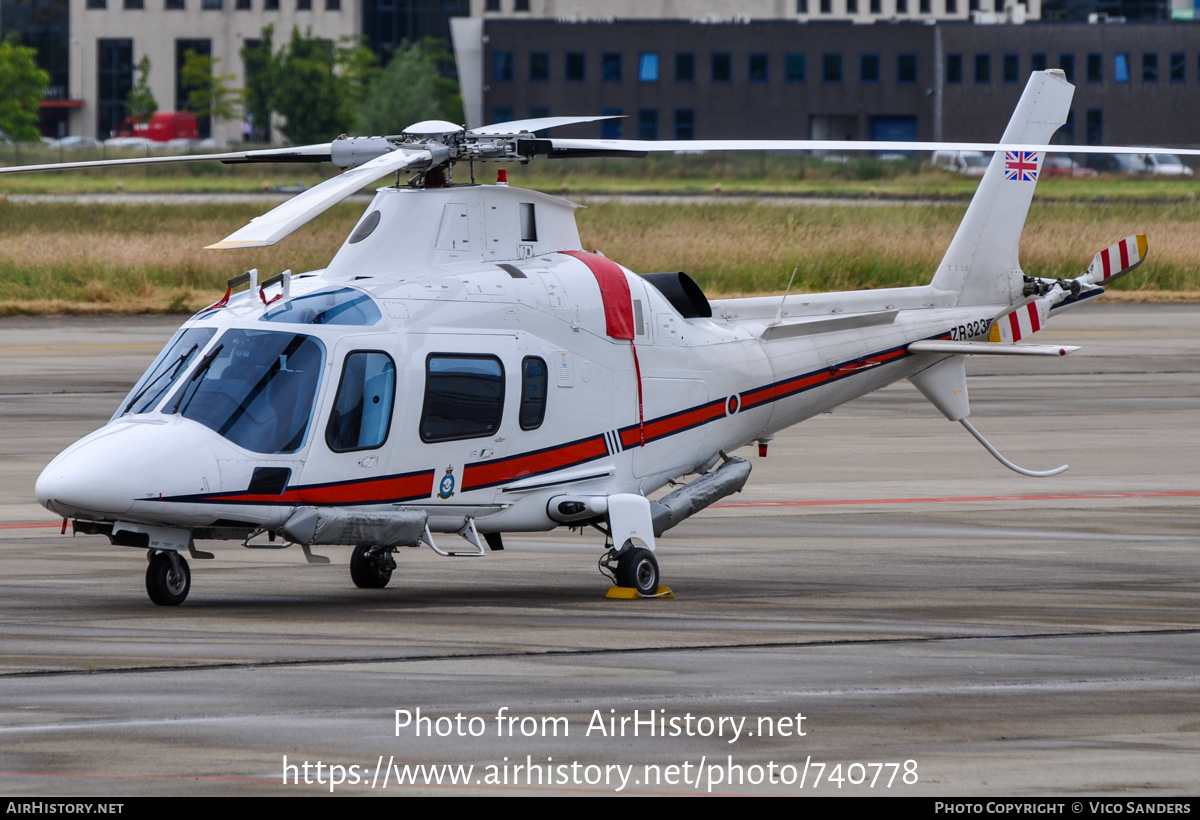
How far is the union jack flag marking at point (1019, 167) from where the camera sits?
1602 centimetres

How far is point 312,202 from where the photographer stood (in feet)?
34.3

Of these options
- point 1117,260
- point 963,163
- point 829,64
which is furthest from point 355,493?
point 829,64

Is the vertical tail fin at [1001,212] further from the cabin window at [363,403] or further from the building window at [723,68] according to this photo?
the building window at [723,68]

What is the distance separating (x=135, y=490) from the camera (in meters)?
10.8

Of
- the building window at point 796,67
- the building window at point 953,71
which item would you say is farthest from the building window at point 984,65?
the building window at point 796,67

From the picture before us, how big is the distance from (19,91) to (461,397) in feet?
411

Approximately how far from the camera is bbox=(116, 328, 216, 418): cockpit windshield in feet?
37.8

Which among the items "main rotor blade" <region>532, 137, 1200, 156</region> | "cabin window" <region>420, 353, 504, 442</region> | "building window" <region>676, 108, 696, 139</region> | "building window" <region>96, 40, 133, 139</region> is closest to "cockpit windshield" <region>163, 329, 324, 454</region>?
"cabin window" <region>420, 353, 504, 442</region>

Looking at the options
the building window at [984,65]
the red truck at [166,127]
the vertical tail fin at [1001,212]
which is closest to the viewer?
the vertical tail fin at [1001,212]

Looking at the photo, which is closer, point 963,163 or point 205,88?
point 963,163

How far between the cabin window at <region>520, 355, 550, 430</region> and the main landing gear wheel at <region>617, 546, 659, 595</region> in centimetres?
118

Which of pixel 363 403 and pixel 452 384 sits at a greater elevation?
pixel 452 384

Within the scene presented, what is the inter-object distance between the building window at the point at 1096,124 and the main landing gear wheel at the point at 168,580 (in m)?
107

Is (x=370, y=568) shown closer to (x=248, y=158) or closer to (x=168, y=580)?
(x=168, y=580)
